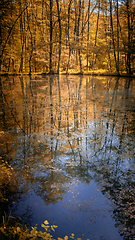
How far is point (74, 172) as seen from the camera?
10.3ft

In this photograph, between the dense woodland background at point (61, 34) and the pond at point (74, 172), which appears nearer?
the pond at point (74, 172)

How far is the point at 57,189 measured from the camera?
271cm

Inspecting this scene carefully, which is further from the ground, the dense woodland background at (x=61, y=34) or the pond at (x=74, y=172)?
the dense woodland background at (x=61, y=34)

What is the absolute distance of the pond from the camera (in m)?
2.17

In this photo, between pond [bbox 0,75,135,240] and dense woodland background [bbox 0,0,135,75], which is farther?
dense woodland background [bbox 0,0,135,75]

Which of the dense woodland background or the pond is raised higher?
the dense woodland background

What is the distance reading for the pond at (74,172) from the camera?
2.17 meters

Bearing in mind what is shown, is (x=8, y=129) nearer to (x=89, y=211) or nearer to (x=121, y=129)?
(x=121, y=129)

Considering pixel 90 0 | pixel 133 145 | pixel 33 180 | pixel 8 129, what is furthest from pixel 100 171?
pixel 90 0

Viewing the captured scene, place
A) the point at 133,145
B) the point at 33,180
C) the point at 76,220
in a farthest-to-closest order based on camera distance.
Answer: the point at 133,145
the point at 33,180
the point at 76,220

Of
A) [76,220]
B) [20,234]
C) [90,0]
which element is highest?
[90,0]

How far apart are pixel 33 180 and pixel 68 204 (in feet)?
2.37

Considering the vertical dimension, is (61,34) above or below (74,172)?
above

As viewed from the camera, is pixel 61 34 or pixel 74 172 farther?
pixel 61 34
